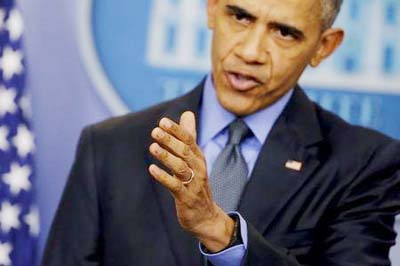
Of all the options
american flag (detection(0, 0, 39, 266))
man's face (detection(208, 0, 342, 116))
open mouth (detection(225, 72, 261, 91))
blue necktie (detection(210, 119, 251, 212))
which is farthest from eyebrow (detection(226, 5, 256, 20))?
american flag (detection(0, 0, 39, 266))

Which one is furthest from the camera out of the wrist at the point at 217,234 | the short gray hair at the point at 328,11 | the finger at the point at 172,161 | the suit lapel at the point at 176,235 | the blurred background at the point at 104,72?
the blurred background at the point at 104,72

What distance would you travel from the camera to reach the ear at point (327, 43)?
167 centimetres

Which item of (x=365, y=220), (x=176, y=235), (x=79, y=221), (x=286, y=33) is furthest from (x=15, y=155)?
(x=365, y=220)

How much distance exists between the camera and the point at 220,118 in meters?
1.59

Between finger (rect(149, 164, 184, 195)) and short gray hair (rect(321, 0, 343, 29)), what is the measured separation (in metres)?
0.56

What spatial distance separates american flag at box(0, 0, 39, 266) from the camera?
2.05 meters

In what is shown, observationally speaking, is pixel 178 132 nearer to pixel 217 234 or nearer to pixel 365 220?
pixel 217 234

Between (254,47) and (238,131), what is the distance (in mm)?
161

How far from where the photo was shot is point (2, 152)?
2.07 meters

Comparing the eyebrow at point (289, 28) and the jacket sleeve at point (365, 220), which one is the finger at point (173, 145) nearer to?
the jacket sleeve at point (365, 220)

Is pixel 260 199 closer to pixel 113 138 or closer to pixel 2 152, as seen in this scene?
pixel 113 138

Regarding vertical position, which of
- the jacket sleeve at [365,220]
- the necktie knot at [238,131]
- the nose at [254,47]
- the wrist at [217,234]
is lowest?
the jacket sleeve at [365,220]

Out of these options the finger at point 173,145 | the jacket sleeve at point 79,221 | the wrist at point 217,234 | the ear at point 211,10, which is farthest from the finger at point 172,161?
the ear at point 211,10

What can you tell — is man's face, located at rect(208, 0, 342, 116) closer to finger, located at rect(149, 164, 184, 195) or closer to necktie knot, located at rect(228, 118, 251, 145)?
necktie knot, located at rect(228, 118, 251, 145)
